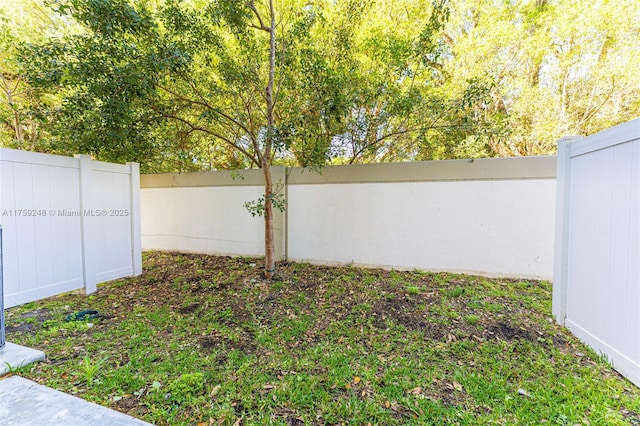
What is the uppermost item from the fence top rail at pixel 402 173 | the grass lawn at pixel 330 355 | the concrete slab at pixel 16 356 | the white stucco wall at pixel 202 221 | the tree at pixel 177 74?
the tree at pixel 177 74

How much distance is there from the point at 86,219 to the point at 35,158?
2.96 feet

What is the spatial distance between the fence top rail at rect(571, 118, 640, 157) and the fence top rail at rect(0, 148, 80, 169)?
5.53 meters

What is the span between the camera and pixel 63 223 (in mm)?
3680

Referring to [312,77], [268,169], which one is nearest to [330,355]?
[268,169]

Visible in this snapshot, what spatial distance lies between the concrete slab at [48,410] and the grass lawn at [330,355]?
0.32ft

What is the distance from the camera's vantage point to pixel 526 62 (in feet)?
18.8

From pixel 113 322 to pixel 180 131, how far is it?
313 cm

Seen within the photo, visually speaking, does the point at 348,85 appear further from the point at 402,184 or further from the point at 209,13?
the point at 209,13

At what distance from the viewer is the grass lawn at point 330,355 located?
5.97 ft

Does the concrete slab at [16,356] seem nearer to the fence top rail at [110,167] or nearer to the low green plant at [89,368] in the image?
the low green plant at [89,368]

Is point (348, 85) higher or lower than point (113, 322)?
higher

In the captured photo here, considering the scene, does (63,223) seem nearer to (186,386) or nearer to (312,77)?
(186,386)

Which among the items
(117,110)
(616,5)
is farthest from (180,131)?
(616,5)

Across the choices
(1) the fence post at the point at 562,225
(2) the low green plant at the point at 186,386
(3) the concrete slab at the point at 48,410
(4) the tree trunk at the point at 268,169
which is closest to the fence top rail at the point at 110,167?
(4) the tree trunk at the point at 268,169
